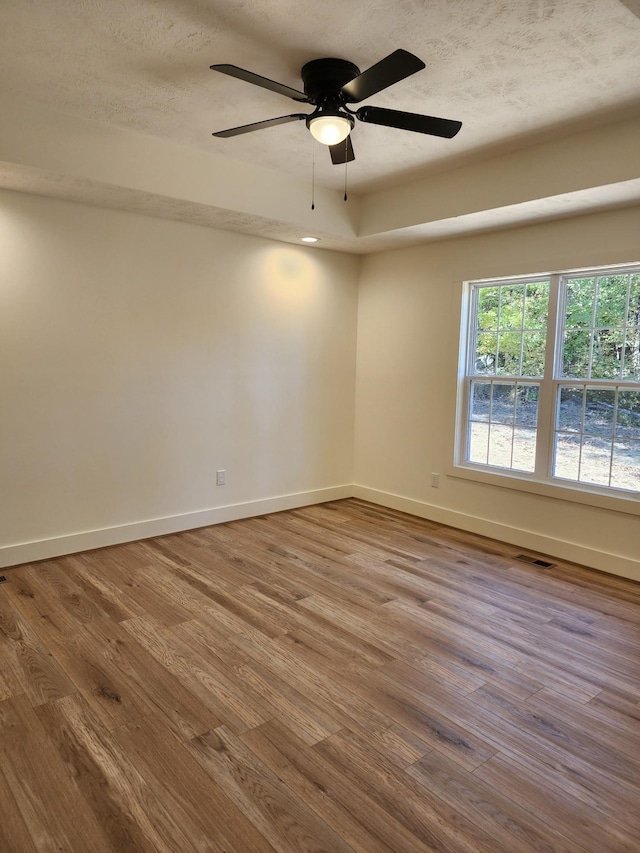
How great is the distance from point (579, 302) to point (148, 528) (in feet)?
12.1

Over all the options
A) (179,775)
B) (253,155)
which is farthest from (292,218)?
(179,775)

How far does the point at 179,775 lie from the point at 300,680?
27.8 inches

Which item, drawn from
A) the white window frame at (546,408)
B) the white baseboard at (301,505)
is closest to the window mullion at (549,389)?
the white window frame at (546,408)

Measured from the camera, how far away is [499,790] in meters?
1.86

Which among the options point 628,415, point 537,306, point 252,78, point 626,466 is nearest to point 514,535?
point 626,466

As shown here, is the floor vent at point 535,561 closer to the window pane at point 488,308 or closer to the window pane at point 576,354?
the window pane at point 576,354

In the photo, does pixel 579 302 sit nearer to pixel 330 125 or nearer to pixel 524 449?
pixel 524 449

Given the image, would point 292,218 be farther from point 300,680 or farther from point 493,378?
point 300,680

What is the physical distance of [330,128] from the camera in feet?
8.14

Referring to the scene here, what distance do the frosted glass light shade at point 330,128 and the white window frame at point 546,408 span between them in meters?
2.23

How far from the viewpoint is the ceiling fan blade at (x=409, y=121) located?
2451mm

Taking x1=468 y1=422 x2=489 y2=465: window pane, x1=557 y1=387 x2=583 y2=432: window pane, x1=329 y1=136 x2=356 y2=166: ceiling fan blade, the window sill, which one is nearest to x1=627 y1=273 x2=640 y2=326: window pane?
x1=557 y1=387 x2=583 y2=432: window pane

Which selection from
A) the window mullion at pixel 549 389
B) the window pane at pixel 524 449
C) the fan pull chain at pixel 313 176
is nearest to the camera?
the fan pull chain at pixel 313 176

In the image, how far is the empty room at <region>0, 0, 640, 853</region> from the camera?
6.37 ft
